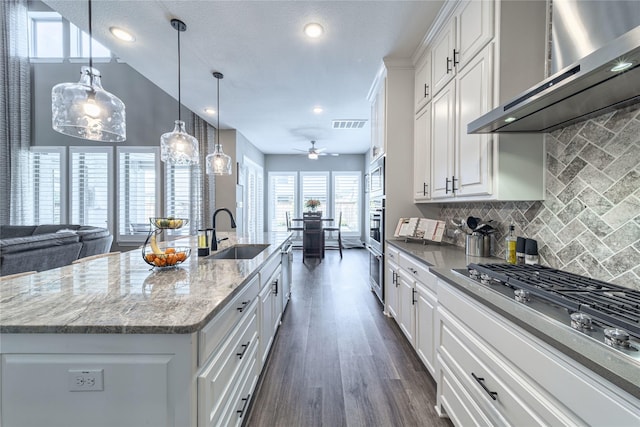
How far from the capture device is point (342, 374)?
1.91m

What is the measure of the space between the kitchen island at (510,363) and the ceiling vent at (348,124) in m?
3.73

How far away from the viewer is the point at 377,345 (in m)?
2.30

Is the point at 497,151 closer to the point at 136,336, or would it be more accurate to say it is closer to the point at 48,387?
the point at 136,336

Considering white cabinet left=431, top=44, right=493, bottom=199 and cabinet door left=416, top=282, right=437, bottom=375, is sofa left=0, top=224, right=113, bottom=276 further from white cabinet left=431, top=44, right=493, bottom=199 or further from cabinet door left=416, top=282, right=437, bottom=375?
white cabinet left=431, top=44, right=493, bottom=199

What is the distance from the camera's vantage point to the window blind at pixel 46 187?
5113mm

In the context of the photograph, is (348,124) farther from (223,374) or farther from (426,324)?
(223,374)

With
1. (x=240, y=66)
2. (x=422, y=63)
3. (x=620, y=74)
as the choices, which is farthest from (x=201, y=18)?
(x=620, y=74)

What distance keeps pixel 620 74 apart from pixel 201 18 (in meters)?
2.73

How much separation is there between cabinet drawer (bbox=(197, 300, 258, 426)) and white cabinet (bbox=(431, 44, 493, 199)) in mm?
1677

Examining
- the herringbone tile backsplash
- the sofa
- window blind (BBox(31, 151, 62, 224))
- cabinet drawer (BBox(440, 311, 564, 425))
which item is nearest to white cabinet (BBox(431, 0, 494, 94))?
the herringbone tile backsplash

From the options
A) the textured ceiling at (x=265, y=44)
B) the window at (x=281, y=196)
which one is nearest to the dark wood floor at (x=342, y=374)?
the textured ceiling at (x=265, y=44)

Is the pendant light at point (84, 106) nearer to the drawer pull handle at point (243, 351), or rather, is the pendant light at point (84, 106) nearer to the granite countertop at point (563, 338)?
the drawer pull handle at point (243, 351)

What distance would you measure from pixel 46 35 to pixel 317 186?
710 centimetres

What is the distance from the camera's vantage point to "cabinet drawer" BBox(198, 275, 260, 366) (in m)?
0.90
